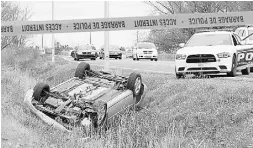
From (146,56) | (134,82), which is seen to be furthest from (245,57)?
(146,56)

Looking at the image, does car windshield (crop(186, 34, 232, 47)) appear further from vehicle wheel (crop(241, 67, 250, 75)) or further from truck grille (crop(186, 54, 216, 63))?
vehicle wheel (crop(241, 67, 250, 75))

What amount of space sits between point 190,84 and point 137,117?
2.23m

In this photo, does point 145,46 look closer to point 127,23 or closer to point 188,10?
point 188,10

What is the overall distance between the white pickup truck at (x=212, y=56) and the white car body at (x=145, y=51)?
17.8 m

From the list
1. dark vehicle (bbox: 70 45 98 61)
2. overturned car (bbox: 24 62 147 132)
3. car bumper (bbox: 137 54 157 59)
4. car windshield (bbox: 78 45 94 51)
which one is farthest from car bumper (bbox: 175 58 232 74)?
dark vehicle (bbox: 70 45 98 61)

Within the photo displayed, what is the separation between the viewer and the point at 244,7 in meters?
40.5

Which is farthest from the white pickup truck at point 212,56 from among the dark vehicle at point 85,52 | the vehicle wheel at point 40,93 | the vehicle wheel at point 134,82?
the dark vehicle at point 85,52

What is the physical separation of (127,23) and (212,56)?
4908 millimetres

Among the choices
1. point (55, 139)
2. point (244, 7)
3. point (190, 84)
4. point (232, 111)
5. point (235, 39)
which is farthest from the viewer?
point (244, 7)

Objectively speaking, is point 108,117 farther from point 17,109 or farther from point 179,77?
point 179,77

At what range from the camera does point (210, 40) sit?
15.0 m

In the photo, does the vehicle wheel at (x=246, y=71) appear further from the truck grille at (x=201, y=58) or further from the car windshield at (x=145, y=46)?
the car windshield at (x=145, y=46)

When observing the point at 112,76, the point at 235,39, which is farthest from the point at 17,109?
the point at 235,39

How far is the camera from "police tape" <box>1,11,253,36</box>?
9.21 metres
